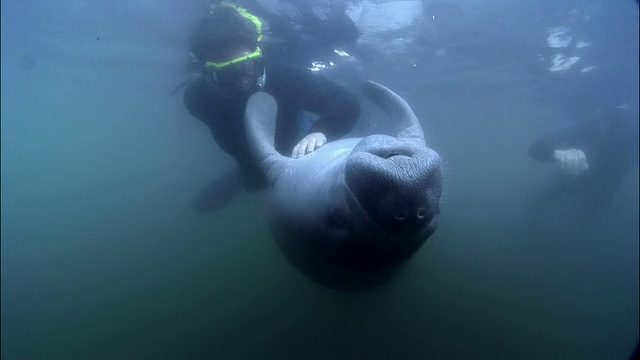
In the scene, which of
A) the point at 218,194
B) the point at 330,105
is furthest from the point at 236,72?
the point at 218,194

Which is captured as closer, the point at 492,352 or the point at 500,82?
the point at 492,352

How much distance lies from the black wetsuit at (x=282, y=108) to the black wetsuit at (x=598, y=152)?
Answer: 41.4ft

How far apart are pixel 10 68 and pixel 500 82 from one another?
29.2 metres

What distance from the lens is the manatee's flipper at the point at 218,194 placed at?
1087 cm

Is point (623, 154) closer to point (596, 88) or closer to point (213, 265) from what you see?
point (596, 88)

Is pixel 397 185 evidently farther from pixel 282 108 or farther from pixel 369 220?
pixel 282 108

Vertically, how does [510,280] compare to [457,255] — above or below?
below

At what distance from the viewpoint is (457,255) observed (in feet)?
38.3

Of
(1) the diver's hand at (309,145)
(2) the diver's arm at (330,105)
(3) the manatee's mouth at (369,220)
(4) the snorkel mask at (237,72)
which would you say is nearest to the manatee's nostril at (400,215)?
(3) the manatee's mouth at (369,220)

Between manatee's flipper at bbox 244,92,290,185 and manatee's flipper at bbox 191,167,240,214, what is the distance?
5033mm

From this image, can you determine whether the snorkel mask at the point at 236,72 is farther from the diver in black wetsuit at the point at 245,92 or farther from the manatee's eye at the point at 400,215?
the manatee's eye at the point at 400,215

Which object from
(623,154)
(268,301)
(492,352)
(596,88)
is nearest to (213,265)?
(268,301)

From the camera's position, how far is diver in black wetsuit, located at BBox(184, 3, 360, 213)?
6117mm

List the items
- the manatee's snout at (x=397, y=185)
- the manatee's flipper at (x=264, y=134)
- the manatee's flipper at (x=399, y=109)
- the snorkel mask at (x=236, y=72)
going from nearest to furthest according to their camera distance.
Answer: the manatee's snout at (x=397, y=185)
the manatee's flipper at (x=264, y=134)
the manatee's flipper at (x=399, y=109)
the snorkel mask at (x=236, y=72)
